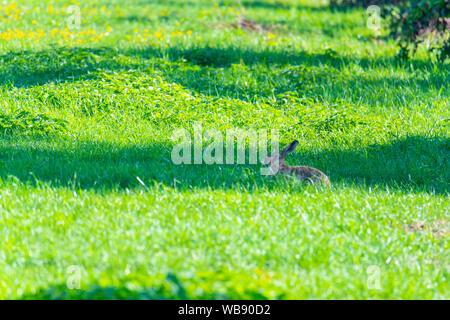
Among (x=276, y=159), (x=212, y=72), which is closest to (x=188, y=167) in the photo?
(x=276, y=159)

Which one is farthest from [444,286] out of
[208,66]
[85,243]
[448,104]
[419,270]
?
[208,66]

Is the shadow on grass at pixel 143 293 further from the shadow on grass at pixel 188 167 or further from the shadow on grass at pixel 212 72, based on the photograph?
the shadow on grass at pixel 212 72

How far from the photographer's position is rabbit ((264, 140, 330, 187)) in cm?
549

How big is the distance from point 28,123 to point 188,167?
2.20 m

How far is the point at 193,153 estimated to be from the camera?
20.9 feet

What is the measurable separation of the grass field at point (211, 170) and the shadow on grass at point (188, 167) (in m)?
0.03

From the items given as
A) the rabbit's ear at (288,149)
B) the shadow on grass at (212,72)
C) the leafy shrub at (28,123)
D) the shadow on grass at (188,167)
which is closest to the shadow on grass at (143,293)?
the shadow on grass at (188,167)

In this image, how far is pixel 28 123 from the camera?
688cm

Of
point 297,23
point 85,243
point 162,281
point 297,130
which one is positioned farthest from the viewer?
point 297,23

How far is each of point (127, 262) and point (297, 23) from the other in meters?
12.7

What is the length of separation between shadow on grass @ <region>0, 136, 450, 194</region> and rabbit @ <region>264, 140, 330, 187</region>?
160 mm

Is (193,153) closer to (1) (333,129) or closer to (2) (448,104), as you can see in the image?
(1) (333,129)

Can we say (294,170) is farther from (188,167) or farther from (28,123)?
(28,123)

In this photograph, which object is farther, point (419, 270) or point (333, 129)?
point (333, 129)
